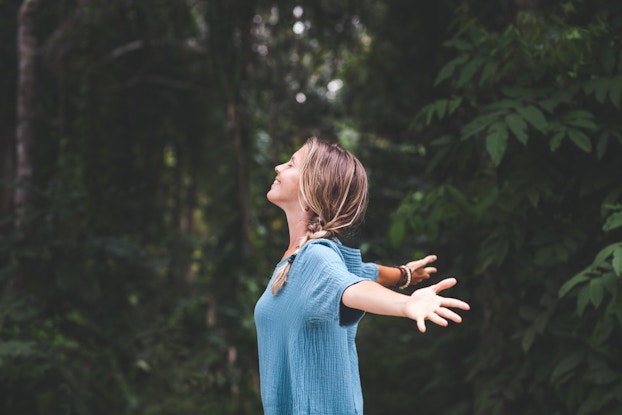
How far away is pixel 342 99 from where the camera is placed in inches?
316

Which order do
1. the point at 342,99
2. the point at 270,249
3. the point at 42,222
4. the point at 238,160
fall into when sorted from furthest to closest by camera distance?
the point at 342,99
the point at 270,249
the point at 238,160
the point at 42,222

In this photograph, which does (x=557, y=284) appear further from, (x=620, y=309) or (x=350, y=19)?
(x=350, y=19)

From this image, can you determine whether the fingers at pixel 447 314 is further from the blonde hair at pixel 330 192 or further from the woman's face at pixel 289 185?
the woman's face at pixel 289 185

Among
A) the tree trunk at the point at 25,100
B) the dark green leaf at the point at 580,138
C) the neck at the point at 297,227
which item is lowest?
the neck at the point at 297,227

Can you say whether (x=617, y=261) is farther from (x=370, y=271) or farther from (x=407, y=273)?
(x=370, y=271)

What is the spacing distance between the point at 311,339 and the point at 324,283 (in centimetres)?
17

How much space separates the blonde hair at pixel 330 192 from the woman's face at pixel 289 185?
7cm

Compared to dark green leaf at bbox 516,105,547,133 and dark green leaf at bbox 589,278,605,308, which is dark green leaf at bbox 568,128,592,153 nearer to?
dark green leaf at bbox 516,105,547,133

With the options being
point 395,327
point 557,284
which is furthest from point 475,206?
point 395,327

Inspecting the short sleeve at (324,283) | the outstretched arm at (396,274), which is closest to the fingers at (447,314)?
the short sleeve at (324,283)

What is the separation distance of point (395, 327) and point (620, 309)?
4.28 metres

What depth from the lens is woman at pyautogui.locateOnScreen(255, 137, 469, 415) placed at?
1.68 meters

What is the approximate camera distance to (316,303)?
5.45 feet

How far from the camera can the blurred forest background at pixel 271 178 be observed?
3092mm
